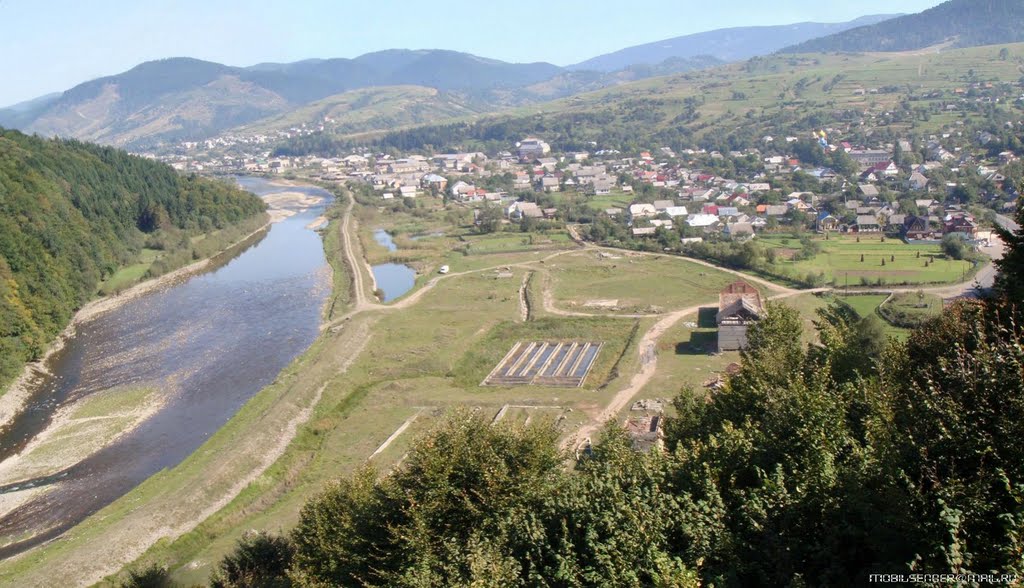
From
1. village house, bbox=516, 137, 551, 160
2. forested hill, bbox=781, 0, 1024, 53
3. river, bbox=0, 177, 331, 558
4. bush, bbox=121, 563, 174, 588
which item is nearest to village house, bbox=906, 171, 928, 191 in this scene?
river, bbox=0, 177, 331, 558

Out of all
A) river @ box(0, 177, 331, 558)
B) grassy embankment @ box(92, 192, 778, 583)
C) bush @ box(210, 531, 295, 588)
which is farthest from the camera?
river @ box(0, 177, 331, 558)

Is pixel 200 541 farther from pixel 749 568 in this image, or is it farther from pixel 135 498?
pixel 749 568

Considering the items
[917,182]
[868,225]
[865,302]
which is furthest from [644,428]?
[917,182]

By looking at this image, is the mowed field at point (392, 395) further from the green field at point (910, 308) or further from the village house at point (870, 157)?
the village house at point (870, 157)

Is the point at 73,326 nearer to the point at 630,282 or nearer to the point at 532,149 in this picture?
the point at 630,282

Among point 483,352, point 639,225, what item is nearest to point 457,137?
point 639,225

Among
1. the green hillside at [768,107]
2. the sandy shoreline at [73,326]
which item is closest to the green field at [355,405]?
the sandy shoreline at [73,326]

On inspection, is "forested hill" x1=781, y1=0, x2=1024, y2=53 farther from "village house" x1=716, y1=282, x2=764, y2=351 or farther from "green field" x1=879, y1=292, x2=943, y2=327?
"village house" x1=716, y1=282, x2=764, y2=351
